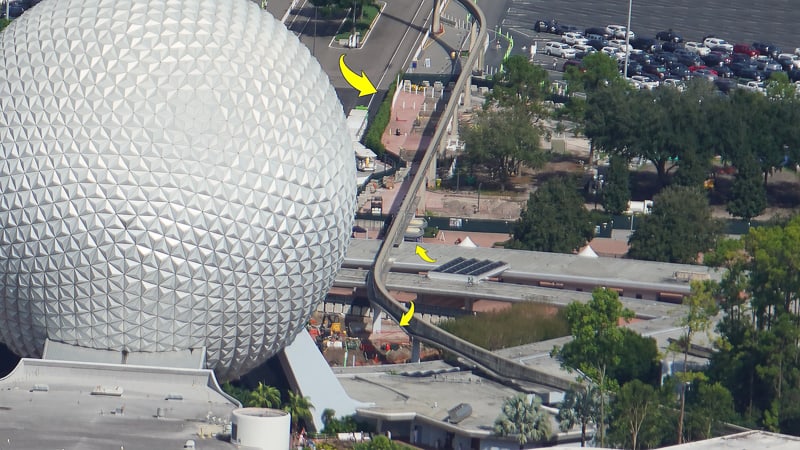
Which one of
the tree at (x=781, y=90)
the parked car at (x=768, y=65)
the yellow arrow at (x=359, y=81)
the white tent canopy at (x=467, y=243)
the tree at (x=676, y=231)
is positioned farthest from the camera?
the parked car at (x=768, y=65)

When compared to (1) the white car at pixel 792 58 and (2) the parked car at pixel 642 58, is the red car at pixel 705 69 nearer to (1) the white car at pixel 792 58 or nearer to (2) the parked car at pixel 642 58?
(2) the parked car at pixel 642 58

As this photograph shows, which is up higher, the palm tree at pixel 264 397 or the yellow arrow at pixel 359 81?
the yellow arrow at pixel 359 81

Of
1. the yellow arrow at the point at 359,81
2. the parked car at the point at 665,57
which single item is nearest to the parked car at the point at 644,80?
the parked car at the point at 665,57

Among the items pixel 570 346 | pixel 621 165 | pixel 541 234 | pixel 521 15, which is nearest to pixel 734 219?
pixel 621 165

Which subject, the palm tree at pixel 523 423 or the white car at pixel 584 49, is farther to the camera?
the white car at pixel 584 49

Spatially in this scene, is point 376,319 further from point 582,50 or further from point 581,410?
point 582,50

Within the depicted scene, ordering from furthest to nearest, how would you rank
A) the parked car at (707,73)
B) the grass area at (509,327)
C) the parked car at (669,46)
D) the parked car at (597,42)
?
the parked car at (669,46) → the parked car at (597,42) → the parked car at (707,73) → the grass area at (509,327)

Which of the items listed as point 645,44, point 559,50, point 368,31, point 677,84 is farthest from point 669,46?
point 677,84
